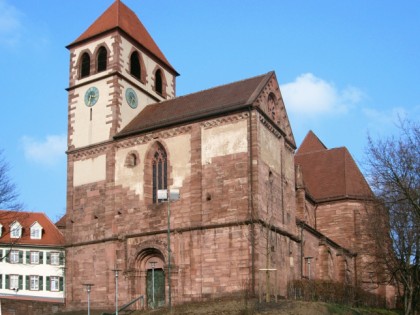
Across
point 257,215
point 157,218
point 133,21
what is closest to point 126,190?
point 157,218

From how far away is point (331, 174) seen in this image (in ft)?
178

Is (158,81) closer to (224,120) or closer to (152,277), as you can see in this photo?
(224,120)

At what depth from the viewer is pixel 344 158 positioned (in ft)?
179

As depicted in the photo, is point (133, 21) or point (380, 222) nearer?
point (380, 222)

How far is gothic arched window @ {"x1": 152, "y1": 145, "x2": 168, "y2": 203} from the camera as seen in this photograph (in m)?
39.5

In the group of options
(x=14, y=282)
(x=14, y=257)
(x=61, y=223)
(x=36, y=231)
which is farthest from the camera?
(x=61, y=223)

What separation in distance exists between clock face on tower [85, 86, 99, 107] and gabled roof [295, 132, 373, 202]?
18.8m

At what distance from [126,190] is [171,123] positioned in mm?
4777

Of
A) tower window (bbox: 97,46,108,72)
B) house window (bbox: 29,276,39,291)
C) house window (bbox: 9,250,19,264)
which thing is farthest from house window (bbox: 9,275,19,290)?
tower window (bbox: 97,46,108,72)

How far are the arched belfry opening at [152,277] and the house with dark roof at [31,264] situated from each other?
35.4 ft

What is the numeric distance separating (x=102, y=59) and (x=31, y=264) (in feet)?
52.0

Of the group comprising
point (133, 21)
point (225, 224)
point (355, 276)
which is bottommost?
point (355, 276)

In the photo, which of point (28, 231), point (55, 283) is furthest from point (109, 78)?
point (55, 283)

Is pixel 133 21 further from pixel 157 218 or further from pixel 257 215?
pixel 257 215
